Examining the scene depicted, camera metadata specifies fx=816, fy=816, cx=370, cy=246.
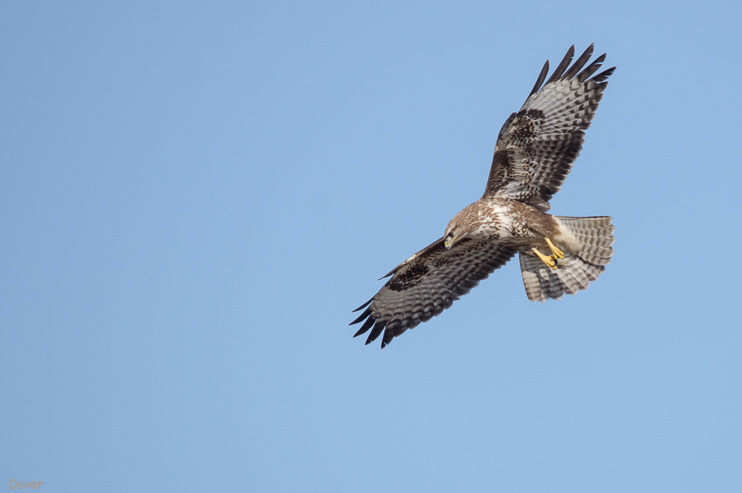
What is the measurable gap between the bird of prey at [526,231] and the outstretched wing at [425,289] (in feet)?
0.04

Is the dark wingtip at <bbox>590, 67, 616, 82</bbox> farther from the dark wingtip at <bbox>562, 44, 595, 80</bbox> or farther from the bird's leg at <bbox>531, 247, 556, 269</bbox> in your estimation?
the bird's leg at <bbox>531, 247, 556, 269</bbox>

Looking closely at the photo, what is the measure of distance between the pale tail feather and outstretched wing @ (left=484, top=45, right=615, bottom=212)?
0.75 m

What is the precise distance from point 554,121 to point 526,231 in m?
1.33

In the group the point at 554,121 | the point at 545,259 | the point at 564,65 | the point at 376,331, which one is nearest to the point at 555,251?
the point at 545,259

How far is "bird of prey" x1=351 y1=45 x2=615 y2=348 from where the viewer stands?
9.45 meters

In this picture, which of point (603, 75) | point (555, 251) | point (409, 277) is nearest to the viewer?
point (603, 75)

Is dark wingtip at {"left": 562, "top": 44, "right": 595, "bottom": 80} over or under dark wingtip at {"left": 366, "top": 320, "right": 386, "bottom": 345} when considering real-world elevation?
over

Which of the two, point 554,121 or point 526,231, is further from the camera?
point 526,231

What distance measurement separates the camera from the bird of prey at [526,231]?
945 centimetres

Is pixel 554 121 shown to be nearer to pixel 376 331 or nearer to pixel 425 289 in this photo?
pixel 425 289

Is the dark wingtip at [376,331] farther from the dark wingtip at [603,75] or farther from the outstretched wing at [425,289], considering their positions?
the dark wingtip at [603,75]

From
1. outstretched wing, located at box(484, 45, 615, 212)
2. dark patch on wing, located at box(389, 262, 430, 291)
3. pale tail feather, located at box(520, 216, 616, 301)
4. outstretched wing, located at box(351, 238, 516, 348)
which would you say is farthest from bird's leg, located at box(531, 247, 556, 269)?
dark patch on wing, located at box(389, 262, 430, 291)

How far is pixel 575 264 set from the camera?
10250 millimetres

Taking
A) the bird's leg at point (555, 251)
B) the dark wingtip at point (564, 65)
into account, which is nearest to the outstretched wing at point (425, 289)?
the bird's leg at point (555, 251)
